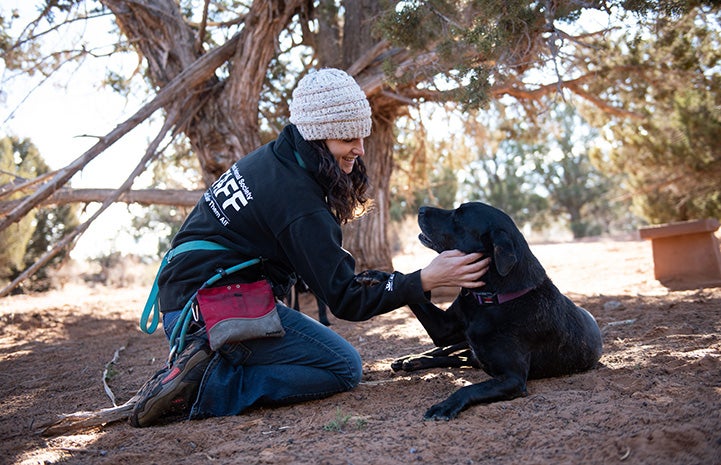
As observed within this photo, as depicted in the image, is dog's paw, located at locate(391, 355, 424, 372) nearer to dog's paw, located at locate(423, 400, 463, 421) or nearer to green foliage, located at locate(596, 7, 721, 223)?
dog's paw, located at locate(423, 400, 463, 421)

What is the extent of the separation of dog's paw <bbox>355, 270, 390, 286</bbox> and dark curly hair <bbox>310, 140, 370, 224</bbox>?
0.38 meters

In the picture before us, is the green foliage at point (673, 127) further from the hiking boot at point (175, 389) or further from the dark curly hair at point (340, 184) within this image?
the hiking boot at point (175, 389)

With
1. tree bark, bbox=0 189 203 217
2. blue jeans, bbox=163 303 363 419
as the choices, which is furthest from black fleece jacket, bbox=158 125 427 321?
tree bark, bbox=0 189 203 217

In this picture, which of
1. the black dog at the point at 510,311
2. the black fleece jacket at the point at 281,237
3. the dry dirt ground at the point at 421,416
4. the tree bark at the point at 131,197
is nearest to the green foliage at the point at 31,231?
the tree bark at the point at 131,197

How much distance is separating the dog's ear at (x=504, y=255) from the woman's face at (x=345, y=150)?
0.88m

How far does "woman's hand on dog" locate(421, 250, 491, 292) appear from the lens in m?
2.93

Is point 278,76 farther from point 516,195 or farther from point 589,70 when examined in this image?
point 516,195

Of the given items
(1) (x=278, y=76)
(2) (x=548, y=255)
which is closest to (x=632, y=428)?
(1) (x=278, y=76)

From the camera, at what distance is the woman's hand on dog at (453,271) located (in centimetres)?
293

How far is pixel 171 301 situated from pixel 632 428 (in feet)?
7.62

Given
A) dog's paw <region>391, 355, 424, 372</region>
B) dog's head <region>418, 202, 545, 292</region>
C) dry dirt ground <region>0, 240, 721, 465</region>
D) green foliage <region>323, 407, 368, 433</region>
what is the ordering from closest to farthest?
dry dirt ground <region>0, 240, 721, 465</region>, green foliage <region>323, 407, 368, 433</region>, dog's head <region>418, 202, 545, 292</region>, dog's paw <region>391, 355, 424, 372</region>

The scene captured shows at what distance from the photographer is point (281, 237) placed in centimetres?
299

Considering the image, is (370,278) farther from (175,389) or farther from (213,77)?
(213,77)

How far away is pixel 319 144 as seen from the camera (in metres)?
3.14
